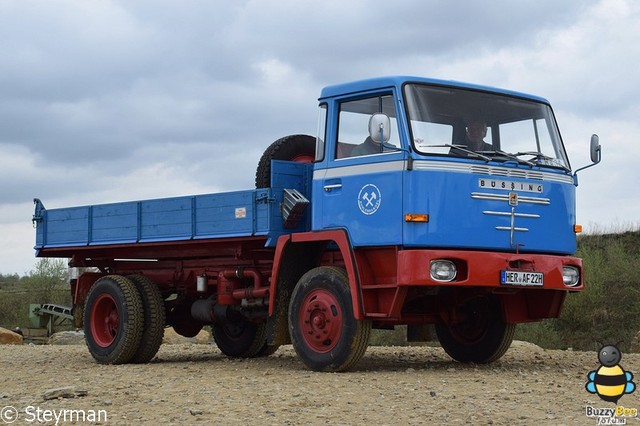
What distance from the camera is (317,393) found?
8789 mm

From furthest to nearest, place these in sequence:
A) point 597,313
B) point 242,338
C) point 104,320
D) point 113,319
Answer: point 597,313 < point 242,338 < point 104,320 < point 113,319

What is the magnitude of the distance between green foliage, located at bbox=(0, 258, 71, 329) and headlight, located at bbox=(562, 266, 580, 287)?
84.1 ft

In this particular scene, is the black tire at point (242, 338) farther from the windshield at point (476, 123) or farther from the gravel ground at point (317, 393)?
the windshield at point (476, 123)

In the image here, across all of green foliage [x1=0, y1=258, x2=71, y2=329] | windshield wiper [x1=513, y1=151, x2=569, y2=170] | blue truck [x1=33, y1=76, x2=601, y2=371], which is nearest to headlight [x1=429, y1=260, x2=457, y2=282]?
blue truck [x1=33, y1=76, x2=601, y2=371]

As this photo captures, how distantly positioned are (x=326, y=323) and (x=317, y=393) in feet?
6.18

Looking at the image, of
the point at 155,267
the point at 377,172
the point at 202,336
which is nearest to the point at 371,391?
the point at 377,172

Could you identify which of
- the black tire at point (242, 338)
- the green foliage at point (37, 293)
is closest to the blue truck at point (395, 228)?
the black tire at point (242, 338)

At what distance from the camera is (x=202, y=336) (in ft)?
72.9

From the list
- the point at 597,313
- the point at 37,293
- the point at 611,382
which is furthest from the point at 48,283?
the point at 611,382

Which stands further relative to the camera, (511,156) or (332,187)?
(332,187)

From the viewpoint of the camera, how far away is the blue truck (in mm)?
10055

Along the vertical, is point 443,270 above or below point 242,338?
above
